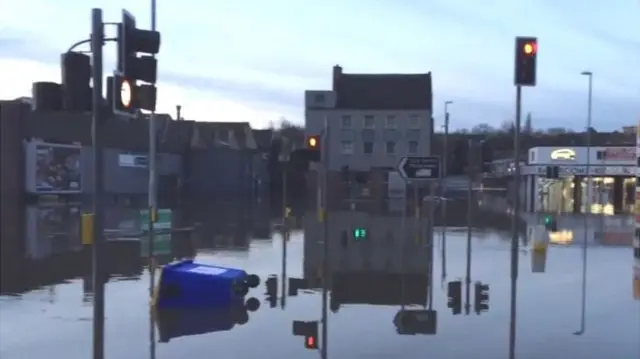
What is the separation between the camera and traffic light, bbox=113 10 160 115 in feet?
26.8

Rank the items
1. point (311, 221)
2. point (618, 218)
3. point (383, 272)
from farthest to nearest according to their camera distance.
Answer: point (618, 218) < point (311, 221) < point (383, 272)

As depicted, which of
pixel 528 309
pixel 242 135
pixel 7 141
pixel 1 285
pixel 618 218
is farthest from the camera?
pixel 242 135

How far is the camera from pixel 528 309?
637 inches

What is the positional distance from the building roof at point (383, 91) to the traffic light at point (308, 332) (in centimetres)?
6701

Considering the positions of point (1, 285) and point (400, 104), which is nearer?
point (1, 285)

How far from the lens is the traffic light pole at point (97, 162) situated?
26.6 ft

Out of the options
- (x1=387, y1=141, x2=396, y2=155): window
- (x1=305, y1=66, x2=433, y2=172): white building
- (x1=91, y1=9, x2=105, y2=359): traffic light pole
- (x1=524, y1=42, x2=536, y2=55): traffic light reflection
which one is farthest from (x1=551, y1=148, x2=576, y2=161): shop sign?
(x1=91, y1=9, x2=105, y2=359): traffic light pole

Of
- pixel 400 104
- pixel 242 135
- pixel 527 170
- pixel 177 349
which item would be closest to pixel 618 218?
pixel 527 170

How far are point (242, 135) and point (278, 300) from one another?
7628 centimetres

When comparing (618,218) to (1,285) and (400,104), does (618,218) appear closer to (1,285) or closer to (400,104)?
(400,104)

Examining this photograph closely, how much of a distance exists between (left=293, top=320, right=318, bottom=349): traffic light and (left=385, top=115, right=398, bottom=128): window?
6654 cm

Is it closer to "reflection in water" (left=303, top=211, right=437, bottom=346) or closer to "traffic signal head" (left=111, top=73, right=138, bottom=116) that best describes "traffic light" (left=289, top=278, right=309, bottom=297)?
"reflection in water" (left=303, top=211, right=437, bottom=346)

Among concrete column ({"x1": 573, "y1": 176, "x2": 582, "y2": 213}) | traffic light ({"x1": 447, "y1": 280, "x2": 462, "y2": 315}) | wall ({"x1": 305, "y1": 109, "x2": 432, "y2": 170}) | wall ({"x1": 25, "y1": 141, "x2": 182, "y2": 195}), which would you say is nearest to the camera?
traffic light ({"x1": 447, "y1": 280, "x2": 462, "y2": 315})

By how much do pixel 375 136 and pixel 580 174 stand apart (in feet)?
71.4
